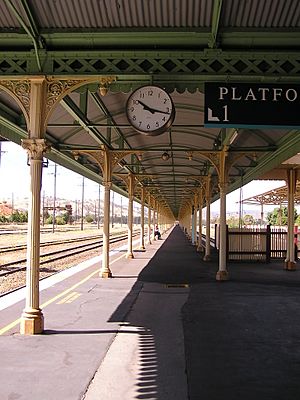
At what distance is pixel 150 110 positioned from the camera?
6.71 metres

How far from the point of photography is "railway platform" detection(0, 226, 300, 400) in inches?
213

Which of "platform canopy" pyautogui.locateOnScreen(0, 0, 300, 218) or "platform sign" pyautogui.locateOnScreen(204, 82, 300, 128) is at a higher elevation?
"platform canopy" pyautogui.locateOnScreen(0, 0, 300, 218)

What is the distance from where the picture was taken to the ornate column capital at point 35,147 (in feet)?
25.5

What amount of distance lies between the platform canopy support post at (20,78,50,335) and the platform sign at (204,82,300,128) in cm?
293

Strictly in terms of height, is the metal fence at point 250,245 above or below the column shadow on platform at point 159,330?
above

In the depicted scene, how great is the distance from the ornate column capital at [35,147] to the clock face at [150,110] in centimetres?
184

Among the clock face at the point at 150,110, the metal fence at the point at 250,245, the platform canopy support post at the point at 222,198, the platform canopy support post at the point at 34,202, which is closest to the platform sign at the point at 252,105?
the clock face at the point at 150,110

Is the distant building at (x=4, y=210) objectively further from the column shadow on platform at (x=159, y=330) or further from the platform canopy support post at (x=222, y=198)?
the column shadow on platform at (x=159, y=330)

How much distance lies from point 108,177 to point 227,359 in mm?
9600

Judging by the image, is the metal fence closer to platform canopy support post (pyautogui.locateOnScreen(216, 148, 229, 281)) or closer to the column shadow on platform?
the column shadow on platform

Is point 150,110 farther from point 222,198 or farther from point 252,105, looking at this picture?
point 222,198

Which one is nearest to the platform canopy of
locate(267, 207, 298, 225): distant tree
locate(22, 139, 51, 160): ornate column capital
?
locate(22, 139, 51, 160): ornate column capital

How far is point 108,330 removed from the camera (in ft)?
26.9

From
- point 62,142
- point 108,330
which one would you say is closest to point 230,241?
point 62,142
